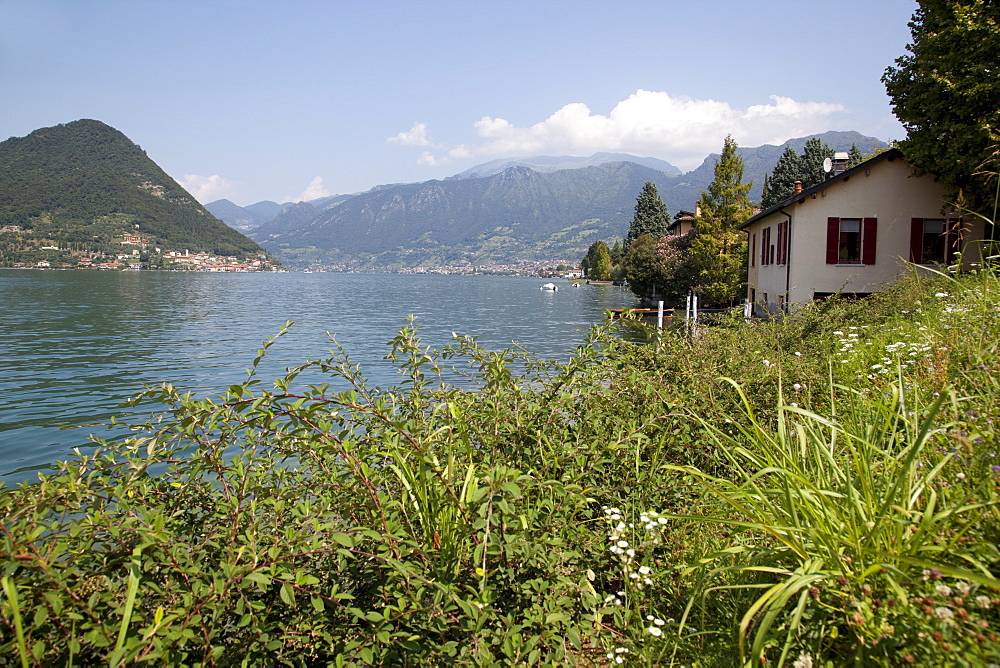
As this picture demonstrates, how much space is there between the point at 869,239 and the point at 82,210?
19345 centimetres

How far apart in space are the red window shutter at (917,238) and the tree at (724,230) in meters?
14.5

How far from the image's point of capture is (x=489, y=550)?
8.09 ft

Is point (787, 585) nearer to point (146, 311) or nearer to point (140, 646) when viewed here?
point (140, 646)

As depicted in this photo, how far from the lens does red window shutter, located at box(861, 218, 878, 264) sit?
68.3ft

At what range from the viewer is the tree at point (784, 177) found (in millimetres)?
57750

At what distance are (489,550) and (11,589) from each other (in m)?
1.51

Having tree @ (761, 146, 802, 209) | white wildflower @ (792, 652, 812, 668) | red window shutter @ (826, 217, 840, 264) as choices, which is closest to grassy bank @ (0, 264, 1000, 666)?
white wildflower @ (792, 652, 812, 668)

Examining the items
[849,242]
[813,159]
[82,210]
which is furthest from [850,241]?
[82,210]

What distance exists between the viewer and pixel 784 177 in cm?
5875

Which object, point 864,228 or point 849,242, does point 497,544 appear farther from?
point 849,242

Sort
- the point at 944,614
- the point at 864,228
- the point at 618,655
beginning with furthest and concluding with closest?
1. the point at 864,228
2. the point at 618,655
3. the point at 944,614

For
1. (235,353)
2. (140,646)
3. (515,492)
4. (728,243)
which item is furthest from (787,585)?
(728,243)

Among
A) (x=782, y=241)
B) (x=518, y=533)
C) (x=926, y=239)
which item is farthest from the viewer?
(x=782, y=241)

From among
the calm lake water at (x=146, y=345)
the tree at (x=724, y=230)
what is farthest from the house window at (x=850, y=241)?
the tree at (x=724, y=230)
